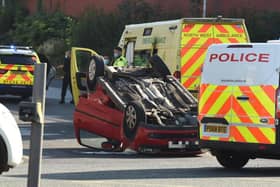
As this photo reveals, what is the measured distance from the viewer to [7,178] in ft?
35.7

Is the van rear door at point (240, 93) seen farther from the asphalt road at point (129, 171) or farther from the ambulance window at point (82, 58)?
the ambulance window at point (82, 58)

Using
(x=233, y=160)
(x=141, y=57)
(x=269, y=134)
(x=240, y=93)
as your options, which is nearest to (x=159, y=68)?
(x=233, y=160)

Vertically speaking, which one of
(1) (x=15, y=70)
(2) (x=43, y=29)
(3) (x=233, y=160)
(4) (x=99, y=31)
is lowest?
(2) (x=43, y=29)

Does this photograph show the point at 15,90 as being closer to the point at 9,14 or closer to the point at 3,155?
the point at 3,155

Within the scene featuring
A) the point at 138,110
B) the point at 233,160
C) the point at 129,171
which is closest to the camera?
the point at 129,171

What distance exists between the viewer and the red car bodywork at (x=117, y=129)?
14172 mm

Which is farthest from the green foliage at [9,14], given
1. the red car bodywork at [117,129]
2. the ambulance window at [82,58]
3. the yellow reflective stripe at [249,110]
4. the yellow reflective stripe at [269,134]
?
the yellow reflective stripe at [269,134]

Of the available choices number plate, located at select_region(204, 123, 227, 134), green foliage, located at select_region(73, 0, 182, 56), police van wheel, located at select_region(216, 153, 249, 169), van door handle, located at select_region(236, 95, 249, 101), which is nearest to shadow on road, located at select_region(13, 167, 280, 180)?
police van wheel, located at select_region(216, 153, 249, 169)

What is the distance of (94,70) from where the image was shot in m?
15.5

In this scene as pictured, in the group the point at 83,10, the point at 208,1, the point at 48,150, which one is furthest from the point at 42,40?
the point at 48,150

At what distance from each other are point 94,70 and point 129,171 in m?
3.77

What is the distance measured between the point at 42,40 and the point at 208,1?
11.4 metres

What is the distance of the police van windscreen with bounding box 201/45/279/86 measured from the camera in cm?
1191

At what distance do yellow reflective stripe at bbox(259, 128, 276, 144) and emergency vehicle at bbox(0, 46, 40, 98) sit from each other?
14426 mm
